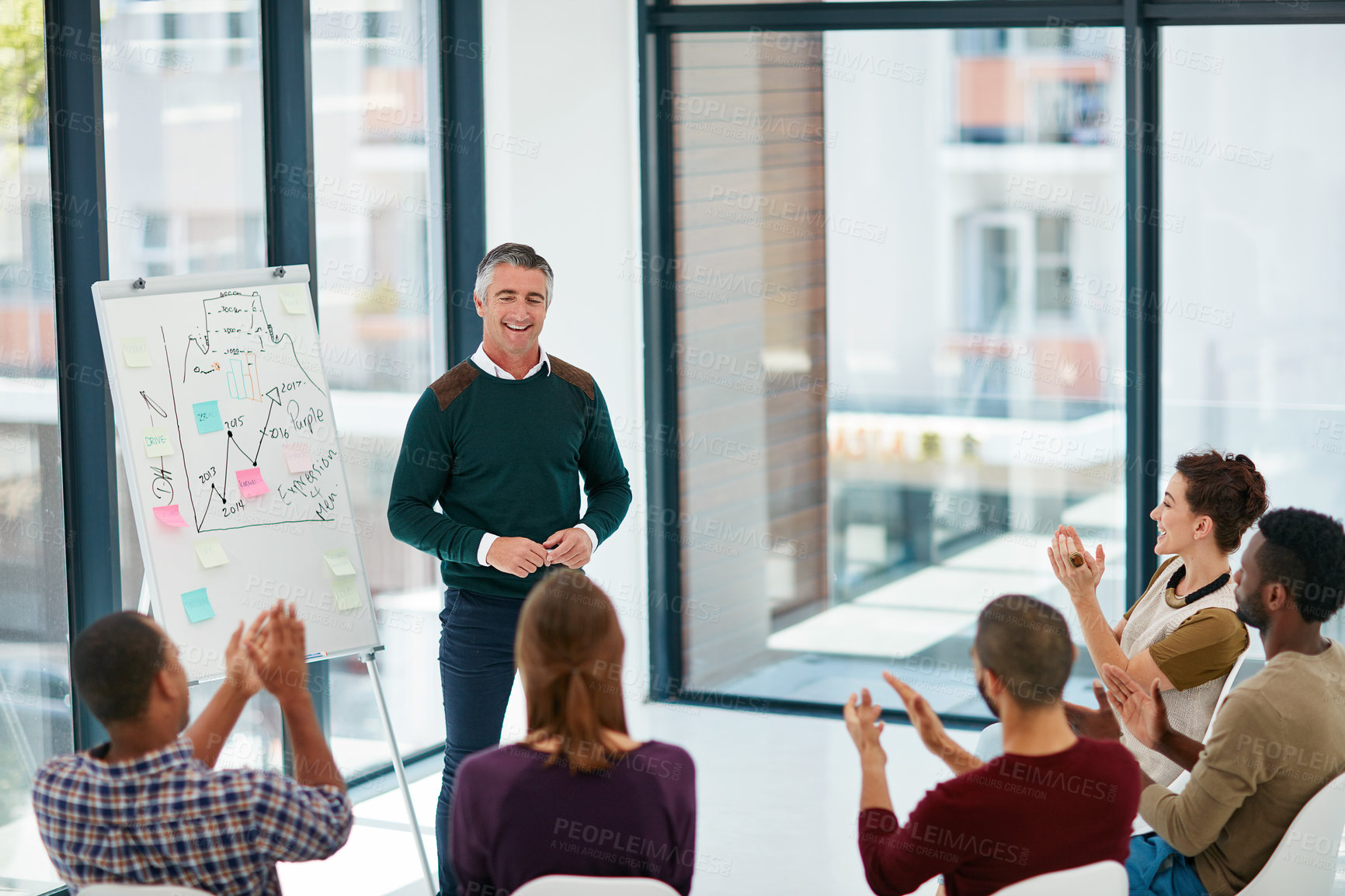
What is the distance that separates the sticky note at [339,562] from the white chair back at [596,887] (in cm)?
149

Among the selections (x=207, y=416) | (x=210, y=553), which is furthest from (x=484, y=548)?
(x=207, y=416)

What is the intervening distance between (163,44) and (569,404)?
1501 millimetres

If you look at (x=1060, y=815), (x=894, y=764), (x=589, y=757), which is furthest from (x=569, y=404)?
(x=894, y=764)

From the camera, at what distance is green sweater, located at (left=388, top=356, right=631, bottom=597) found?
2938 millimetres

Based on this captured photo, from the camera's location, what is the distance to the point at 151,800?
69.2 inches

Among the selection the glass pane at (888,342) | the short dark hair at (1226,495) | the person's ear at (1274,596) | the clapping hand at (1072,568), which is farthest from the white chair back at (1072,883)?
the glass pane at (888,342)

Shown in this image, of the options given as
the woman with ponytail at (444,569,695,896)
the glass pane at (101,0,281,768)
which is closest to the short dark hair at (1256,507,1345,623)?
the woman with ponytail at (444,569,695,896)

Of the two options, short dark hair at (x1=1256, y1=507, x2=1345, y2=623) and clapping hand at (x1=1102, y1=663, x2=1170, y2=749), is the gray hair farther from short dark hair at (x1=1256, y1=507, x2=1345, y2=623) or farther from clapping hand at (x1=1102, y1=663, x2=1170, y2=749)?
short dark hair at (x1=1256, y1=507, x2=1345, y2=623)

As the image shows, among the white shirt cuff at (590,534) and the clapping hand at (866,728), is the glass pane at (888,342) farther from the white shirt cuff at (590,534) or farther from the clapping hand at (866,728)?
the clapping hand at (866,728)

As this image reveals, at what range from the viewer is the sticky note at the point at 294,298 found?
10.4 ft

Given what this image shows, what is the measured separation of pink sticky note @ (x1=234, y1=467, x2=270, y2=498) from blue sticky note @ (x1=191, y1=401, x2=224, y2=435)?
12 cm

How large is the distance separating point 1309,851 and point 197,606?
222 centimetres

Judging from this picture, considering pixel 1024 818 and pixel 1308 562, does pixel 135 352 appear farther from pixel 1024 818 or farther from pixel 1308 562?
pixel 1308 562

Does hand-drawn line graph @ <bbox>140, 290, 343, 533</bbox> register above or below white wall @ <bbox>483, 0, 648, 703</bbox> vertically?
below
